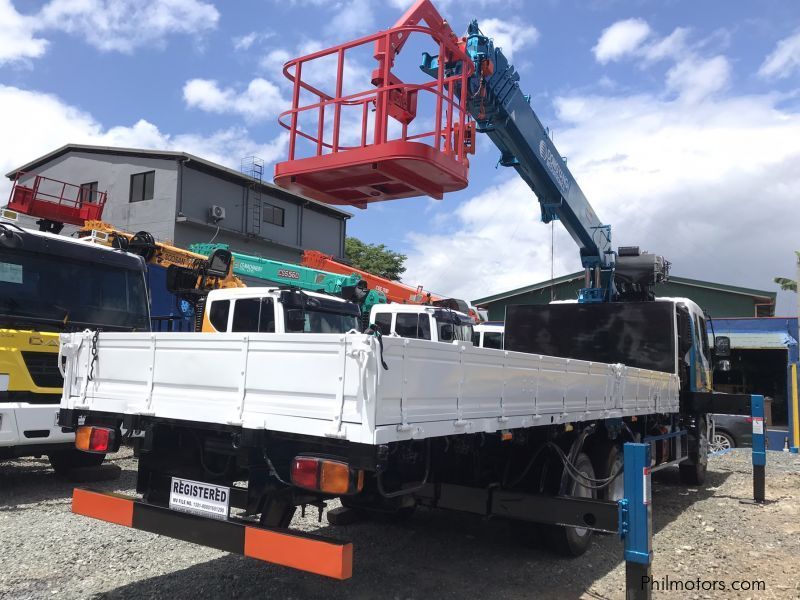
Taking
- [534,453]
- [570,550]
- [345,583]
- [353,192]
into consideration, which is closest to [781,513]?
[570,550]

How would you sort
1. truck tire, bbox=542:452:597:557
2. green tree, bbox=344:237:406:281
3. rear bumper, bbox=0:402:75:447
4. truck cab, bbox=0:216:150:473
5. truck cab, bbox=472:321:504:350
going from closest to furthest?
1. truck tire, bbox=542:452:597:557
2. rear bumper, bbox=0:402:75:447
3. truck cab, bbox=0:216:150:473
4. truck cab, bbox=472:321:504:350
5. green tree, bbox=344:237:406:281

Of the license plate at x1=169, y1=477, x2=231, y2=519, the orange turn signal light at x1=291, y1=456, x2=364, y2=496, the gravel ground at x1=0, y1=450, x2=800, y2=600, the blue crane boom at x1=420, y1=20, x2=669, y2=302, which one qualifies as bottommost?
the gravel ground at x1=0, y1=450, x2=800, y2=600

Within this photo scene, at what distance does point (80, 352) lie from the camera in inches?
175

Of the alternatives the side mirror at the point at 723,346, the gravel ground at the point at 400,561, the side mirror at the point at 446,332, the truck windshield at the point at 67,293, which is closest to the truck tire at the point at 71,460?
the gravel ground at the point at 400,561

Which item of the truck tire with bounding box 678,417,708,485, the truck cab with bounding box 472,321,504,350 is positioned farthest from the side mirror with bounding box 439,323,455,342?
the truck tire with bounding box 678,417,708,485

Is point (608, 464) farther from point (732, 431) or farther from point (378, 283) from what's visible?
point (378, 283)

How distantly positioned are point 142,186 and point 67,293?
19.8 m

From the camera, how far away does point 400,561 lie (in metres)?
5.29

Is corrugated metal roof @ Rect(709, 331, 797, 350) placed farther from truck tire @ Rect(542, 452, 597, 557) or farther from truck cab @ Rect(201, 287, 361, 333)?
truck tire @ Rect(542, 452, 597, 557)

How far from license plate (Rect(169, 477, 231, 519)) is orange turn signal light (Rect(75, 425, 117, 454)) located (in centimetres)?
52

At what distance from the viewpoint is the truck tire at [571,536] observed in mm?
5266

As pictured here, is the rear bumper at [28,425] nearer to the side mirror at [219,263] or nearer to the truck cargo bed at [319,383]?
the truck cargo bed at [319,383]

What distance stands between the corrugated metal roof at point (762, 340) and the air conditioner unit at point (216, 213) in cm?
1848

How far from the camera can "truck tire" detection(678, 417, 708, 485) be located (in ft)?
30.6
